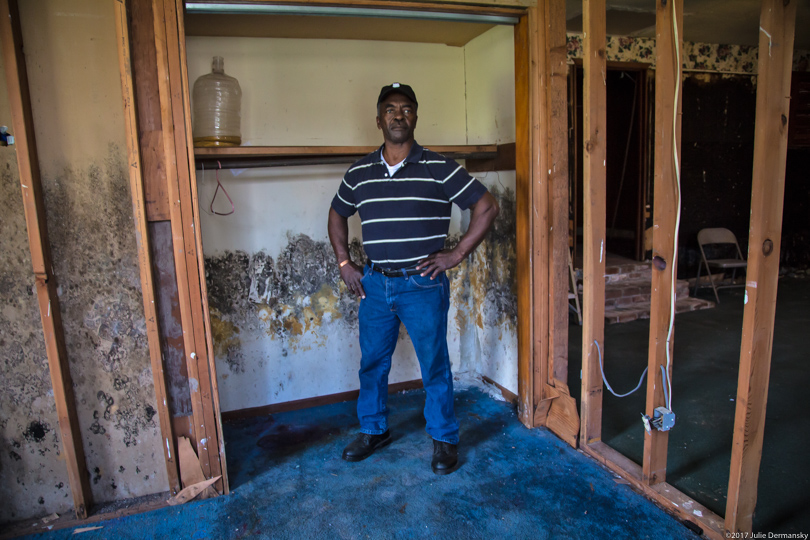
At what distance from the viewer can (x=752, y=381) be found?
161 centimetres

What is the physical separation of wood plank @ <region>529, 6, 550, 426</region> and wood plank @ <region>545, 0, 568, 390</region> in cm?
2

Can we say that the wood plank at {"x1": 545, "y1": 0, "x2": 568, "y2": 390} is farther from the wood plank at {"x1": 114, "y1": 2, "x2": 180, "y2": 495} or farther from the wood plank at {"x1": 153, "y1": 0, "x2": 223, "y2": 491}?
the wood plank at {"x1": 114, "y1": 2, "x2": 180, "y2": 495}

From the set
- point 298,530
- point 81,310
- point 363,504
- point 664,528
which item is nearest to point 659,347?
point 664,528

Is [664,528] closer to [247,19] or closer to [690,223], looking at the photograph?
[247,19]

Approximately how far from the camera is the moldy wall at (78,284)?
189cm

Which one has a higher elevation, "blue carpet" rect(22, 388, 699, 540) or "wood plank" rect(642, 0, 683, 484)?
"wood plank" rect(642, 0, 683, 484)

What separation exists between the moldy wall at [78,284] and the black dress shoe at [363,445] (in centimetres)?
84

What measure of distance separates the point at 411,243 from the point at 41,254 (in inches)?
56.1

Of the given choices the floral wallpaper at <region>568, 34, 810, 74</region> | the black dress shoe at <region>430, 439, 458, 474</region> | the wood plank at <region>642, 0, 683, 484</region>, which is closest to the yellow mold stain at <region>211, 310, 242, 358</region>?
the black dress shoe at <region>430, 439, 458, 474</region>

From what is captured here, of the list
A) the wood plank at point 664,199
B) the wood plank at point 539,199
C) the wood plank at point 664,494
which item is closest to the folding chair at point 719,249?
the wood plank at point 539,199

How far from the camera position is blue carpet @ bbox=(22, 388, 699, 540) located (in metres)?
1.90

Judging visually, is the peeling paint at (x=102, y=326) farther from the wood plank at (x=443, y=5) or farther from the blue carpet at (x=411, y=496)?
the wood plank at (x=443, y=5)

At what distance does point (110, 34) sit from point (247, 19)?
0.74m

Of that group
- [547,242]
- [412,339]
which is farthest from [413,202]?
[547,242]
